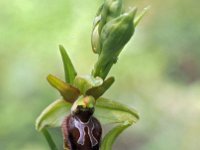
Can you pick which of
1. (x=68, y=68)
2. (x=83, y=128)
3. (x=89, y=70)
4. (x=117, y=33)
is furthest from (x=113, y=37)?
(x=89, y=70)

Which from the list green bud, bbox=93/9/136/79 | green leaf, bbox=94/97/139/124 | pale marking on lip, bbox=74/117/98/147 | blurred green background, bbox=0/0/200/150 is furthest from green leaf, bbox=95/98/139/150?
blurred green background, bbox=0/0/200/150

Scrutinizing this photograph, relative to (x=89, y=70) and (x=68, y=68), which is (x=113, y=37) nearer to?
(x=68, y=68)

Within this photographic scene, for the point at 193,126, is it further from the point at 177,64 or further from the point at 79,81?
the point at 79,81

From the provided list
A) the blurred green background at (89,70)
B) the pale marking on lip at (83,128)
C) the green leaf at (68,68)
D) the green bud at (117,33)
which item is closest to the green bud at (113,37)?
the green bud at (117,33)

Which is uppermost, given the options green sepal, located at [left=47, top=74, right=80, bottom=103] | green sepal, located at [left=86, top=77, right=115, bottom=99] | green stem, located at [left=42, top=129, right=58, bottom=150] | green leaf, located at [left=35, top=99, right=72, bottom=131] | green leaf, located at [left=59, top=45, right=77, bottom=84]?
green leaf, located at [left=59, top=45, right=77, bottom=84]

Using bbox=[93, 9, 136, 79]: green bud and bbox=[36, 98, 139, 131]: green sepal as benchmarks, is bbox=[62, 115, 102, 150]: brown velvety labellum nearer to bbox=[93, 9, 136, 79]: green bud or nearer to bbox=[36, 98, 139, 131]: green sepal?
bbox=[36, 98, 139, 131]: green sepal

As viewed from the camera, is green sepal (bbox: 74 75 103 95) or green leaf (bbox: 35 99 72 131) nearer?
green sepal (bbox: 74 75 103 95)
